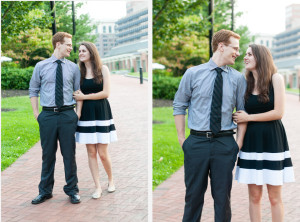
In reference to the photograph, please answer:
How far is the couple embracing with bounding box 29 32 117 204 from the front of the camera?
12.1 feet

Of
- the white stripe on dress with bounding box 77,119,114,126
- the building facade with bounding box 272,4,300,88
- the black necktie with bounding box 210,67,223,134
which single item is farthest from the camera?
the building facade with bounding box 272,4,300,88

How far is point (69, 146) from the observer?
383 centimetres

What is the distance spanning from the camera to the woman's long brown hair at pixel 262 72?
2.76 m

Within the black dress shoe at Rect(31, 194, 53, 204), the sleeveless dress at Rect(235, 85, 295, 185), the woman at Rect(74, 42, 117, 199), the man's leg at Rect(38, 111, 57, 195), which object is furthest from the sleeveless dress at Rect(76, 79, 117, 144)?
the sleeveless dress at Rect(235, 85, 295, 185)

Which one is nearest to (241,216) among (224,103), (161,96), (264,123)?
(264,123)

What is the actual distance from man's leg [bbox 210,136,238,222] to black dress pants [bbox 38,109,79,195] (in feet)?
5.50

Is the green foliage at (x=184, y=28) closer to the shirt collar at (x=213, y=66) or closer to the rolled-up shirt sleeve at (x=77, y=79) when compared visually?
the rolled-up shirt sleeve at (x=77, y=79)

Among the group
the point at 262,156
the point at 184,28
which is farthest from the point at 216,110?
the point at 184,28

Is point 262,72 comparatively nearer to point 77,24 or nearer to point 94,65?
point 94,65

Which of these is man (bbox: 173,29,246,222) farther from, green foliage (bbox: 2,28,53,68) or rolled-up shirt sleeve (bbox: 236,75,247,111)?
green foliage (bbox: 2,28,53,68)

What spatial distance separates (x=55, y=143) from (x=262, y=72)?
2262mm

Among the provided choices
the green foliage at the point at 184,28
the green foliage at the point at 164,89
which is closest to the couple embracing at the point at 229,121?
the green foliage at the point at 184,28

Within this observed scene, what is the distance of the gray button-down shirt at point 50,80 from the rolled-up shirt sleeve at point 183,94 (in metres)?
1.36

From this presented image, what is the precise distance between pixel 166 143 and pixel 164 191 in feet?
8.79
